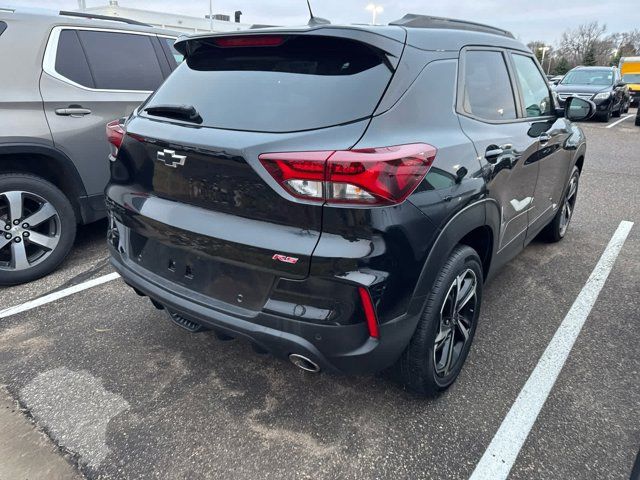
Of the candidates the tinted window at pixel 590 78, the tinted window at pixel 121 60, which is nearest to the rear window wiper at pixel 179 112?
the tinted window at pixel 121 60

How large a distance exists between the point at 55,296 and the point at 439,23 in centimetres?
307

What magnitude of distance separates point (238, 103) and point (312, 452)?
62.0 inches

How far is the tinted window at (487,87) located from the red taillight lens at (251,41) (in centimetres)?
96

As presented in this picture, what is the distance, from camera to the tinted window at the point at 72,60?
3.65 m

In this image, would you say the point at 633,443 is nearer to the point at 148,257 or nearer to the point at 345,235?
the point at 345,235

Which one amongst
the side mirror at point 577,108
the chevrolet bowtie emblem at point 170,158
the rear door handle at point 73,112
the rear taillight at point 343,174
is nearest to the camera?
the rear taillight at point 343,174

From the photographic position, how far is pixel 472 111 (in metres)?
2.42

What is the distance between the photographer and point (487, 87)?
2678 millimetres

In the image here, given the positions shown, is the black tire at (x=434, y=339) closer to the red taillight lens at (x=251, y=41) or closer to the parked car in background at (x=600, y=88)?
the red taillight lens at (x=251, y=41)

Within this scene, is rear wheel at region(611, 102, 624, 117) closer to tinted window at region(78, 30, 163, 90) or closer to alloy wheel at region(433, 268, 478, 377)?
tinted window at region(78, 30, 163, 90)

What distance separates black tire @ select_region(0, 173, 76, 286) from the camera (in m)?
3.43

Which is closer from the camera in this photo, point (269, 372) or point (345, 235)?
point (345, 235)

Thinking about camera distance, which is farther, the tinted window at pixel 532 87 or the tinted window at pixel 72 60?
Result: the tinted window at pixel 72 60

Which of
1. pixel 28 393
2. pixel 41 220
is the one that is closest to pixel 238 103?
pixel 28 393
